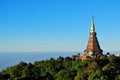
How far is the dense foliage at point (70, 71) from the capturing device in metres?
50.2

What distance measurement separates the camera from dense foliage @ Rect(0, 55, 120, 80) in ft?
165

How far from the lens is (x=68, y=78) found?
52125 mm

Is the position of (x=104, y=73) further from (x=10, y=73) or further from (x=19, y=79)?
(x=10, y=73)

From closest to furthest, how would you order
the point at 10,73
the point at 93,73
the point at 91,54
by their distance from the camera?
1. the point at 93,73
2. the point at 10,73
3. the point at 91,54

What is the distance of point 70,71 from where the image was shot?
5400 cm

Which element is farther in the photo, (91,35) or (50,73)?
(91,35)

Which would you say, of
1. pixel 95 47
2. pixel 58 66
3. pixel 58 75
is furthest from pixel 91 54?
pixel 58 75

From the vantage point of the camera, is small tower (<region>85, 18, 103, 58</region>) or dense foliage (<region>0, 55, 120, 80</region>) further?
small tower (<region>85, 18, 103, 58</region>)

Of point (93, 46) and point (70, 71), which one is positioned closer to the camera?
point (70, 71)

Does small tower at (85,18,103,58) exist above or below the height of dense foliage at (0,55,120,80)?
above

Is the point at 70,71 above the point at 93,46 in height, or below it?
below

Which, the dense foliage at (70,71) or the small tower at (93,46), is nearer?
the dense foliage at (70,71)

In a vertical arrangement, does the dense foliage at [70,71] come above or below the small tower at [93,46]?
below

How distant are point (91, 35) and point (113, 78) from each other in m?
25.6
